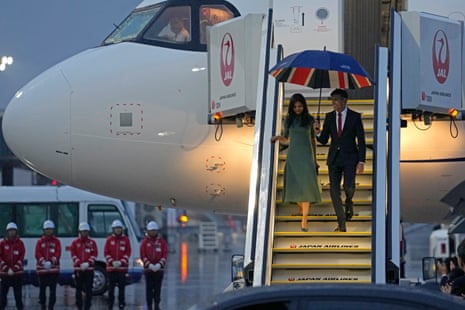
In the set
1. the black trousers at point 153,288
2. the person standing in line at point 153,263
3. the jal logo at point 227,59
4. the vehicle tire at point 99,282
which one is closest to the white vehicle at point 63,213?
the vehicle tire at point 99,282

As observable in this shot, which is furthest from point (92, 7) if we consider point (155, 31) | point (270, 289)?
point (270, 289)

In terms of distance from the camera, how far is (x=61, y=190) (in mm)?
31906

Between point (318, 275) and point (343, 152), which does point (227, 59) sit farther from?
point (318, 275)

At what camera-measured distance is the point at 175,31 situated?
15.9 metres

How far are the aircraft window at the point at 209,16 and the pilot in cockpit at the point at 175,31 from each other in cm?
20

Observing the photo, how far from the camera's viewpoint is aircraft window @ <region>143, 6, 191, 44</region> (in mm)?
15797

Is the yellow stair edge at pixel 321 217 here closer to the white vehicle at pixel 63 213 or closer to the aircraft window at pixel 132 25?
the aircraft window at pixel 132 25

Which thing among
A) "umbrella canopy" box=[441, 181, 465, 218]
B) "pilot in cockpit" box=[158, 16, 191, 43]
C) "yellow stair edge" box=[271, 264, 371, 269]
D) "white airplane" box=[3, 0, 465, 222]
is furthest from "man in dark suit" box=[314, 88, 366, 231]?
"pilot in cockpit" box=[158, 16, 191, 43]

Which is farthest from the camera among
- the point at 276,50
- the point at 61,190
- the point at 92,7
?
the point at 61,190

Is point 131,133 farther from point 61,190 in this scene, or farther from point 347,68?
point 61,190

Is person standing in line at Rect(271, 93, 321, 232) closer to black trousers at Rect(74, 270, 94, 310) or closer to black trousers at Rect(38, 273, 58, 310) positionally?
black trousers at Rect(74, 270, 94, 310)

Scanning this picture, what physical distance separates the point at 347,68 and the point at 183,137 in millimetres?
3289

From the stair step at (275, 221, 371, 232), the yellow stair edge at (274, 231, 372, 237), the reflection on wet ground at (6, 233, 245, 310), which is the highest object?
the stair step at (275, 221, 371, 232)

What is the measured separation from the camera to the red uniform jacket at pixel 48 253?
77.0ft
